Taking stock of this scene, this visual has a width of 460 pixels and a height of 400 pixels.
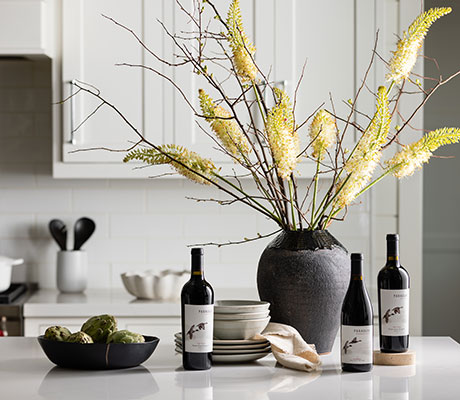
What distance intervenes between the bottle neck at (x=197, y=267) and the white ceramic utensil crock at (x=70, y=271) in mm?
2130

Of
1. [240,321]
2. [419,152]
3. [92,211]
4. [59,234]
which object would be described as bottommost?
[240,321]

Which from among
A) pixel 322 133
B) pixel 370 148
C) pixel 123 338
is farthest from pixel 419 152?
pixel 123 338

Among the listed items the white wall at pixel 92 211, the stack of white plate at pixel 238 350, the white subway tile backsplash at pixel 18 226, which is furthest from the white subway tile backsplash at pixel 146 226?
the stack of white plate at pixel 238 350

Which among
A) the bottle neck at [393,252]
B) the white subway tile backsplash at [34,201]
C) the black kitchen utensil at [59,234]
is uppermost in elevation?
the white subway tile backsplash at [34,201]

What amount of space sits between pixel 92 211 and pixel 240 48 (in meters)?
2.31

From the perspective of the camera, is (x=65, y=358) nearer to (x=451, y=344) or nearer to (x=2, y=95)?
(x=451, y=344)

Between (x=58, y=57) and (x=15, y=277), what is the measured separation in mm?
1164

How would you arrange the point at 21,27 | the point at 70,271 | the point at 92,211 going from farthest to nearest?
the point at 92,211 → the point at 70,271 → the point at 21,27

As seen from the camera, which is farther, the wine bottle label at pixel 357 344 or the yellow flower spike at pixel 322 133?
the yellow flower spike at pixel 322 133

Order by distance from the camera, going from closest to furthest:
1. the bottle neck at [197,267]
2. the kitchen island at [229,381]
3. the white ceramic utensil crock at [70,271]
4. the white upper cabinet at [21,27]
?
the kitchen island at [229,381] < the bottle neck at [197,267] < the white upper cabinet at [21,27] < the white ceramic utensil crock at [70,271]

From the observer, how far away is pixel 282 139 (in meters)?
1.74

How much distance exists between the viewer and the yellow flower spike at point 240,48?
1.80 m

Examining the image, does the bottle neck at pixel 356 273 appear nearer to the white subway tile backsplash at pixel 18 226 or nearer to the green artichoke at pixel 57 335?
the green artichoke at pixel 57 335

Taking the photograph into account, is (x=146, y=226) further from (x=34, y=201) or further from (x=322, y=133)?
(x=322, y=133)
